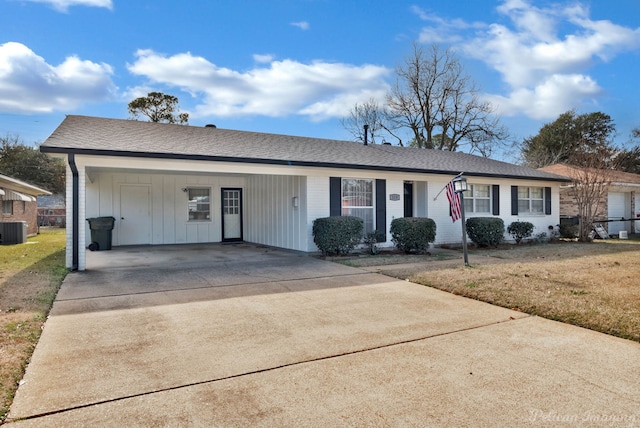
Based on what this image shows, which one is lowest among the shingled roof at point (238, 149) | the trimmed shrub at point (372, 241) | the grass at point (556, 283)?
the grass at point (556, 283)

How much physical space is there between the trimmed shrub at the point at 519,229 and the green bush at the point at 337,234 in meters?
6.67

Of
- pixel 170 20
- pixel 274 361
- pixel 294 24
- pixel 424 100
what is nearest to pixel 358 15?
pixel 294 24

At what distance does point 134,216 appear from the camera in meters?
13.6

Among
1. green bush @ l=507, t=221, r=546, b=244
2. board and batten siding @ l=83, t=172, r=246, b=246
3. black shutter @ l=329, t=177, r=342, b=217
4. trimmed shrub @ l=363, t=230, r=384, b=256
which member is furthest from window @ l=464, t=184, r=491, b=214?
board and batten siding @ l=83, t=172, r=246, b=246

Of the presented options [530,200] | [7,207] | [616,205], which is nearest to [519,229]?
[530,200]

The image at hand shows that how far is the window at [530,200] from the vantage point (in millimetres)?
15203

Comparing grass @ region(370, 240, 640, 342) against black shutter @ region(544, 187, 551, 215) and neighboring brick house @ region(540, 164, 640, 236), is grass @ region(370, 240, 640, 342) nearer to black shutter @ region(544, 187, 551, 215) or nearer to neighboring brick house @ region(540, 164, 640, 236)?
black shutter @ region(544, 187, 551, 215)

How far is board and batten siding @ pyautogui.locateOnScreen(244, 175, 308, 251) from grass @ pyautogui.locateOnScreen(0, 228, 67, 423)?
5735 mm

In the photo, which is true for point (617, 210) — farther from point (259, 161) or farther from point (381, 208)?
point (259, 161)

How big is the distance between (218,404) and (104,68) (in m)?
17.5

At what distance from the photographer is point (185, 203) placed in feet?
47.0

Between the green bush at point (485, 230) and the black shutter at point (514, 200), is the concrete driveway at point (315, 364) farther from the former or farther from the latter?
the black shutter at point (514, 200)

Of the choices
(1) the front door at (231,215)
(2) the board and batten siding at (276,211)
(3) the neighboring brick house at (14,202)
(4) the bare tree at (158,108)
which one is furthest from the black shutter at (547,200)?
(4) the bare tree at (158,108)

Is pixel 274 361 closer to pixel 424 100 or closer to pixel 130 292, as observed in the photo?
pixel 130 292
